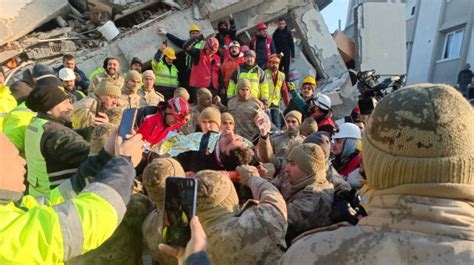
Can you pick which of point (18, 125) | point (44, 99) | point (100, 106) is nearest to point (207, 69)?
point (100, 106)

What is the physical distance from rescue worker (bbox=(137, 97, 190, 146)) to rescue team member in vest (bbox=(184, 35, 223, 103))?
12.8 ft

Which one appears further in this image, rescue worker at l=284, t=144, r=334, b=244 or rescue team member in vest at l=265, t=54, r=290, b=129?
rescue team member in vest at l=265, t=54, r=290, b=129

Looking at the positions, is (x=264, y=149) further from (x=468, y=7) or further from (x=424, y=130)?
(x=468, y=7)

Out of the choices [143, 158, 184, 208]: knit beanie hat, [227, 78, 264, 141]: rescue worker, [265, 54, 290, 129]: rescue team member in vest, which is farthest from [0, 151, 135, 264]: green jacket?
[265, 54, 290, 129]: rescue team member in vest

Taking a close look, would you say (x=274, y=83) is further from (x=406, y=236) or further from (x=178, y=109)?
(x=406, y=236)

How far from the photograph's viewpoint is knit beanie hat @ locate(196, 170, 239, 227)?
2.39 meters

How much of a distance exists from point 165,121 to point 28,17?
671cm

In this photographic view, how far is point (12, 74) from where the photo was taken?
8.95m

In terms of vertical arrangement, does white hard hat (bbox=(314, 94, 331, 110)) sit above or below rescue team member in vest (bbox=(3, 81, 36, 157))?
below

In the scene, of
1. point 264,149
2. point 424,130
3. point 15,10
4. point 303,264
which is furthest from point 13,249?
point 15,10

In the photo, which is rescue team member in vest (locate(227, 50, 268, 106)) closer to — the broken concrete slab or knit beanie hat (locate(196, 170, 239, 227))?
the broken concrete slab

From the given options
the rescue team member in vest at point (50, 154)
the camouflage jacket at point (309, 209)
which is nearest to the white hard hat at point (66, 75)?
the rescue team member in vest at point (50, 154)

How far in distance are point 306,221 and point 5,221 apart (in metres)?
1.96

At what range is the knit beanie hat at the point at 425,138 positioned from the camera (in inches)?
55.3
